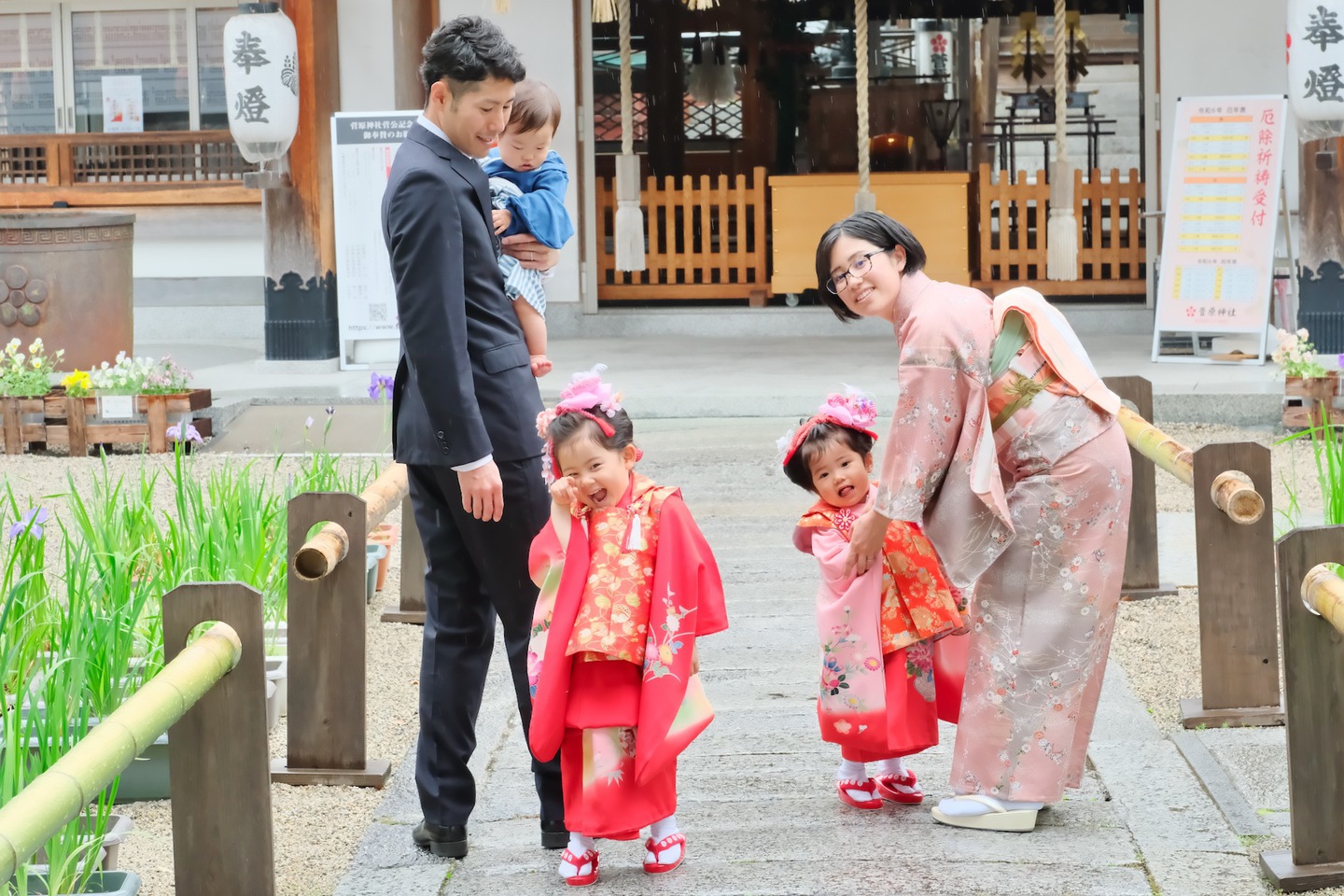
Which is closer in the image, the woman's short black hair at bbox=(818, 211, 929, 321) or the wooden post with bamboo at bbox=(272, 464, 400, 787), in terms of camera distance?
the woman's short black hair at bbox=(818, 211, 929, 321)

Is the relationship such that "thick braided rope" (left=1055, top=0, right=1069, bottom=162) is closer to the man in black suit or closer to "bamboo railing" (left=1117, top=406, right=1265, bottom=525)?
"bamboo railing" (left=1117, top=406, right=1265, bottom=525)

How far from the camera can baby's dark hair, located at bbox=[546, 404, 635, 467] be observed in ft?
9.07

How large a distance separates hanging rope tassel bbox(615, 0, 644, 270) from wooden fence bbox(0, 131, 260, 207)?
9.08 ft

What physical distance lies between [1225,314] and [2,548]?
20.8 ft

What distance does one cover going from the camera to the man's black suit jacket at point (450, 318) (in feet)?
8.81

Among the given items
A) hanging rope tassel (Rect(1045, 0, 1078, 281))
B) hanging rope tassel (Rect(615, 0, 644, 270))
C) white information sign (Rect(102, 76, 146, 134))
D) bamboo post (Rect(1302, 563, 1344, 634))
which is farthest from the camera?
white information sign (Rect(102, 76, 146, 134))

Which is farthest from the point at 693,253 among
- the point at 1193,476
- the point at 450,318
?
the point at 450,318

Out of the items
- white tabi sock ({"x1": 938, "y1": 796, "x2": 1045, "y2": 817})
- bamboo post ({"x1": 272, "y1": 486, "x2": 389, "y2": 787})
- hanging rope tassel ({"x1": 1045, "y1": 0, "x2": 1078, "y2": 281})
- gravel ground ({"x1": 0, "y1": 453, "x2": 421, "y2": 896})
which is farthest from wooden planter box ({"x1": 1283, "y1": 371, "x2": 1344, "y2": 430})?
bamboo post ({"x1": 272, "y1": 486, "x2": 389, "y2": 787})

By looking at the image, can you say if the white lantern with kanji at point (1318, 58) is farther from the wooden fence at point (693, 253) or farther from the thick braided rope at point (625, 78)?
the thick braided rope at point (625, 78)

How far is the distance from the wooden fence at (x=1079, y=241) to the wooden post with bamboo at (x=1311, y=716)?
26.4 feet

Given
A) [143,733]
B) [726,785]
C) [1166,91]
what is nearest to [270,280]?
[1166,91]

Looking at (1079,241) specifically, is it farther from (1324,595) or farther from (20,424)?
(1324,595)

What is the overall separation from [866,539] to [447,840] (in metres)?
0.96

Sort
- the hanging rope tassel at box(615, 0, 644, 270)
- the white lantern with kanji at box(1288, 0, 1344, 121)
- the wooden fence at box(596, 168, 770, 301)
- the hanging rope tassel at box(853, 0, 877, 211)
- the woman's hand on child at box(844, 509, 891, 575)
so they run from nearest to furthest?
1. the woman's hand on child at box(844, 509, 891, 575)
2. the white lantern with kanji at box(1288, 0, 1344, 121)
3. the hanging rope tassel at box(615, 0, 644, 270)
4. the hanging rope tassel at box(853, 0, 877, 211)
5. the wooden fence at box(596, 168, 770, 301)
